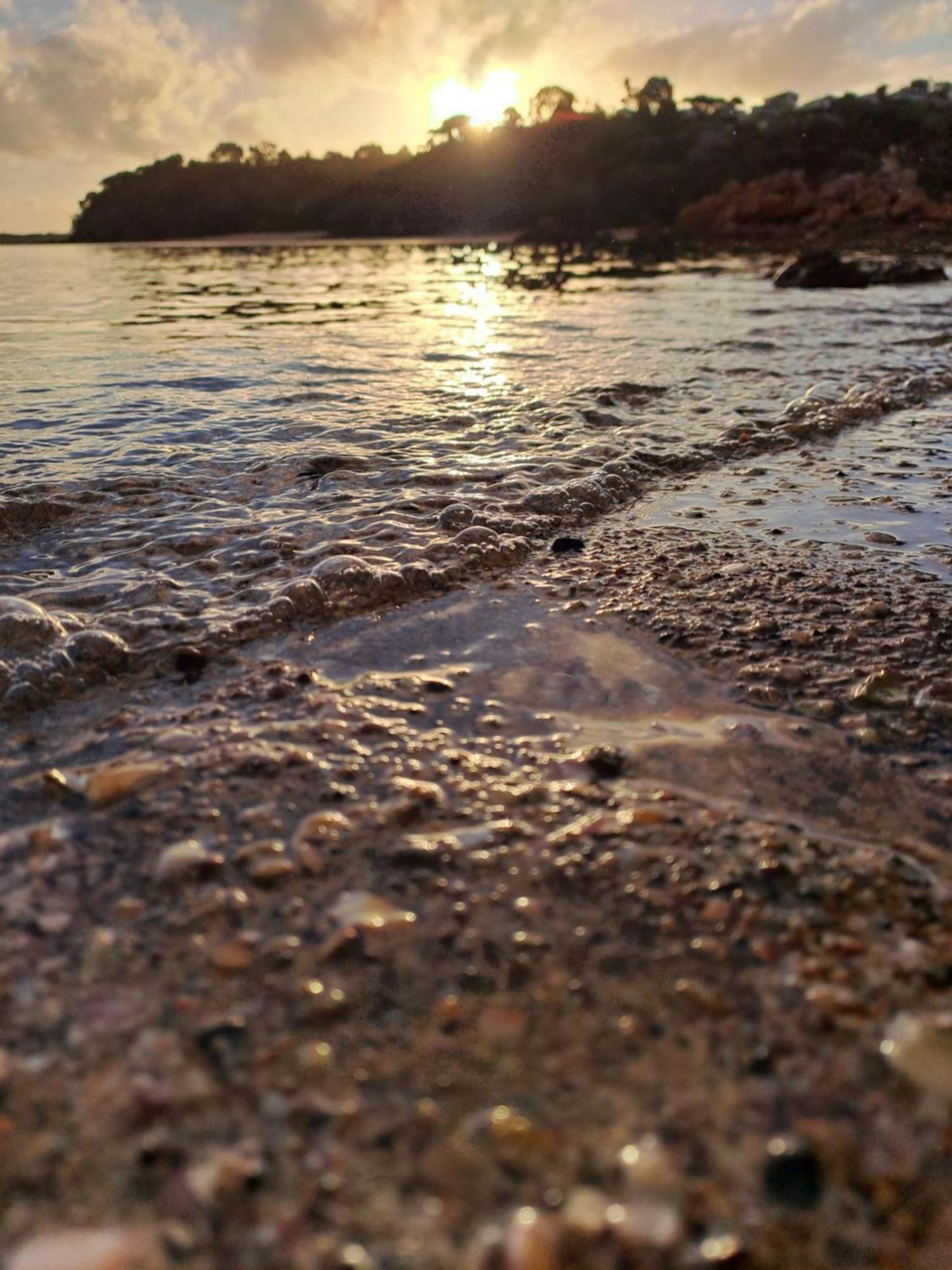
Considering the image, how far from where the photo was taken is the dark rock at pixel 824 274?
12.0 metres

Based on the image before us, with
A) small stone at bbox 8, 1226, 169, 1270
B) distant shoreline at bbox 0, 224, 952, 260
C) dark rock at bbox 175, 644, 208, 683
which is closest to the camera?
small stone at bbox 8, 1226, 169, 1270

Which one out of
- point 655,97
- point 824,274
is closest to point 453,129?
point 655,97

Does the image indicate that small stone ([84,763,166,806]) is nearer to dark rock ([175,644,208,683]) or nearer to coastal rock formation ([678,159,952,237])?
dark rock ([175,644,208,683])

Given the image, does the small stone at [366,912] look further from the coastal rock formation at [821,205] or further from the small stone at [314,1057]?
the coastal rock formation at [821,205]

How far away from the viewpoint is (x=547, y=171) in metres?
53.1

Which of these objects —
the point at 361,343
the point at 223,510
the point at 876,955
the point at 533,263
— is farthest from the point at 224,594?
the point at 533,263

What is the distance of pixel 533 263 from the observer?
2142cm

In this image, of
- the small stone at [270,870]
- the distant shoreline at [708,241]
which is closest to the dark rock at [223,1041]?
the small stone at [270,870]

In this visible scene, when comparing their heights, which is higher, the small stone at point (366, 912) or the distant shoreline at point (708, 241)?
the distant shoreline at point (708, 241)

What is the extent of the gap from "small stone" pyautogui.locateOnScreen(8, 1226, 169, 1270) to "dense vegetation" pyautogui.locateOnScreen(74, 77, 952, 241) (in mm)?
43020

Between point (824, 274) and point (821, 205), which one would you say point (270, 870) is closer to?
point (824, 274)

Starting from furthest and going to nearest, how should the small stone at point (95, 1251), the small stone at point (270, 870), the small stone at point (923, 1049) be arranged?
the small stone at point (270, 870)
the small stone at point (923, 1049)
the small stone at point (95, 1251)

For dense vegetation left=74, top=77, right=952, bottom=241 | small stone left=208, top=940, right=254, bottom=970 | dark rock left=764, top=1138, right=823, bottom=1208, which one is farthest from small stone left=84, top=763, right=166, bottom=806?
dense vegetation left=74, top=77, right=952, bottom=241

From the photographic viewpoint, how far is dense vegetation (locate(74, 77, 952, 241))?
4391 cm
